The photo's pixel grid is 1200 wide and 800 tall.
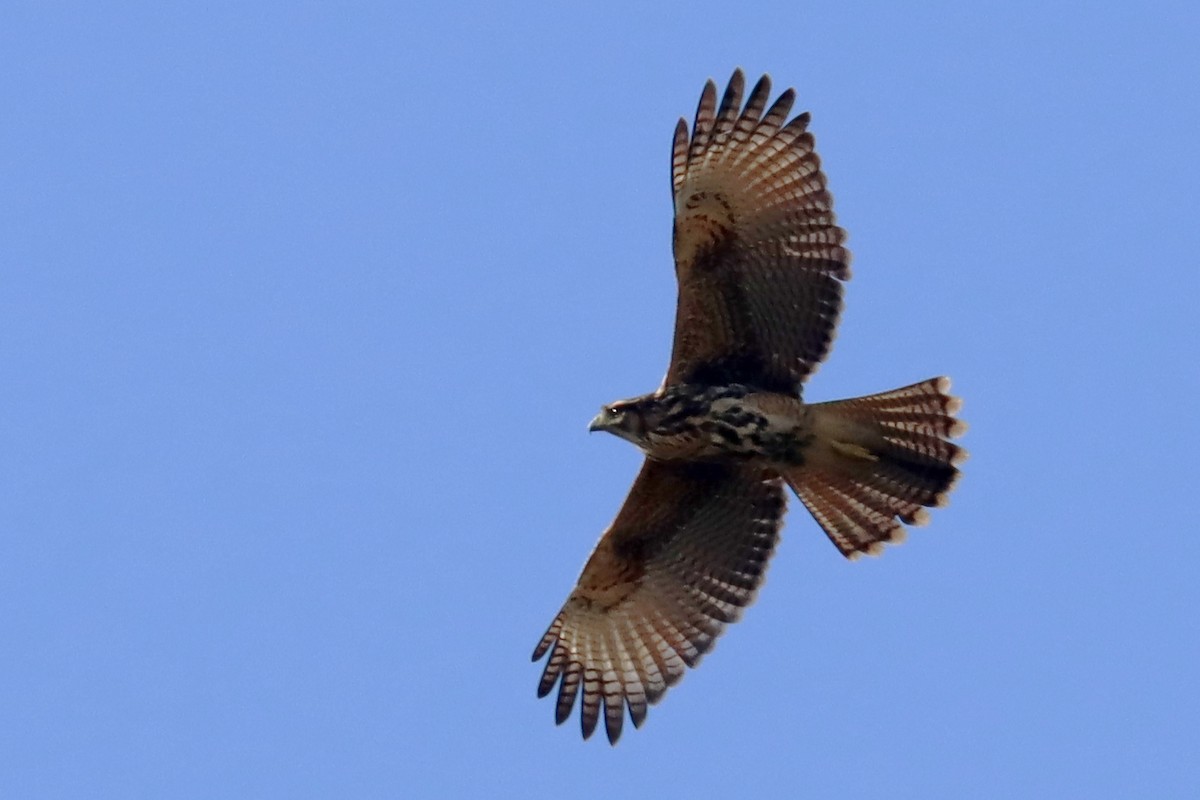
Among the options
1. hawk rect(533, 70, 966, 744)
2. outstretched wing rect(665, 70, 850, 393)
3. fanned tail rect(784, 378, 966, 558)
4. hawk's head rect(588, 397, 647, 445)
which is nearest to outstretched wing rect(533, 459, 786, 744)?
hawk rect(533, 70, 966, 744)

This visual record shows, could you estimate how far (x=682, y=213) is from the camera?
1330 cm

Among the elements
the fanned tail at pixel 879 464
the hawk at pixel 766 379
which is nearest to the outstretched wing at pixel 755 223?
the hawk at pixel 766 379

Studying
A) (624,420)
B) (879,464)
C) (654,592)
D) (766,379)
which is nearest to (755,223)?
(766,379)

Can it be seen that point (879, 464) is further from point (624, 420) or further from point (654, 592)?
point (654, 592)

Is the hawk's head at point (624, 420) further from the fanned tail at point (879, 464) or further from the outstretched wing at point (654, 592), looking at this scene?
the fanned tail at point (879, 464)

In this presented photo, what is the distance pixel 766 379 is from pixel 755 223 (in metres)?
0.93

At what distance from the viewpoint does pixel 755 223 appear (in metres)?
13.3

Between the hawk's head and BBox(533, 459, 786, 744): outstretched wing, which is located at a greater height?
the hawk's head

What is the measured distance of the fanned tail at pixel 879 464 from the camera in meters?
13.5

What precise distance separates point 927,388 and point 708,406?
132 centimetres

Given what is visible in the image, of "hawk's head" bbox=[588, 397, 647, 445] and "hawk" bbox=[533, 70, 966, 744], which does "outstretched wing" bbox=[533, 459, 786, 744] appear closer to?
"hawk" bbox=[533, 70, 966, 744]

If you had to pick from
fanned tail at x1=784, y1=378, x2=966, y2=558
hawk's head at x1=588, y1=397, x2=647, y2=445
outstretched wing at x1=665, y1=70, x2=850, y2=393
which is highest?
outstretched wing at x1=665, y1=70, x2=850, y2=393

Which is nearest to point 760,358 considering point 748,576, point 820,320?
point 820,320

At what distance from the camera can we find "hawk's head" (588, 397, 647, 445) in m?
13.5
